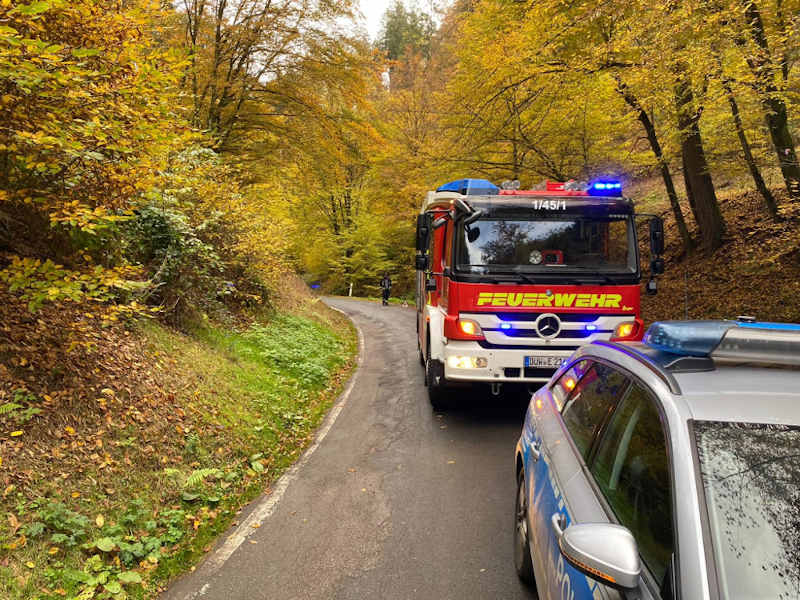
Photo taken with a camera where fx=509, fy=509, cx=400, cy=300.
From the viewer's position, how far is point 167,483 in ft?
15.5

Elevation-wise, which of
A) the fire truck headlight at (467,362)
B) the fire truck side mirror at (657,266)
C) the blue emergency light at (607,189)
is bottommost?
the fire truck headlight at (467,362)

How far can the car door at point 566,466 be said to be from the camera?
2205 mm

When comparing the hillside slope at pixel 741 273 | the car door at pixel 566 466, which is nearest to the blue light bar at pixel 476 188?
the car door at pixel 566 466

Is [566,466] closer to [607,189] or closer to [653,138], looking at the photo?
[607,189]

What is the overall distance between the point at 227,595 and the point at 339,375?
746 cm

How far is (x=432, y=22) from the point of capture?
51.3m

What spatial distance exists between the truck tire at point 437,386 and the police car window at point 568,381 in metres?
3.36

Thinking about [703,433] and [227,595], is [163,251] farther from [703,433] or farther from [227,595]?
[703,433]

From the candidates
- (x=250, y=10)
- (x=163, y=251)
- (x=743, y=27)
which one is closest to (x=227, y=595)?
(x=163, y=251)

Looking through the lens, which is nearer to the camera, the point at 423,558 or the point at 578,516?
the point at 578,516

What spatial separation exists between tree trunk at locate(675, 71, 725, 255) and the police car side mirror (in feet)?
33.1

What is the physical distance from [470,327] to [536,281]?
974mm

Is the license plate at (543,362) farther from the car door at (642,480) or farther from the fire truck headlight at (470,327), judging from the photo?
the car door at (642,480)

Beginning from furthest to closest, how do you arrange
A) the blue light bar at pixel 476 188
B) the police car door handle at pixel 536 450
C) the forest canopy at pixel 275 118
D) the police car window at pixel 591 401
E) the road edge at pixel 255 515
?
the blue light bar at pixel 476 188 → the forest canopy at pixel 275 118 → the road edge at pixel 255 515 → the police car door handle at pixel 536 450 → the police car window at pixel 591 401
